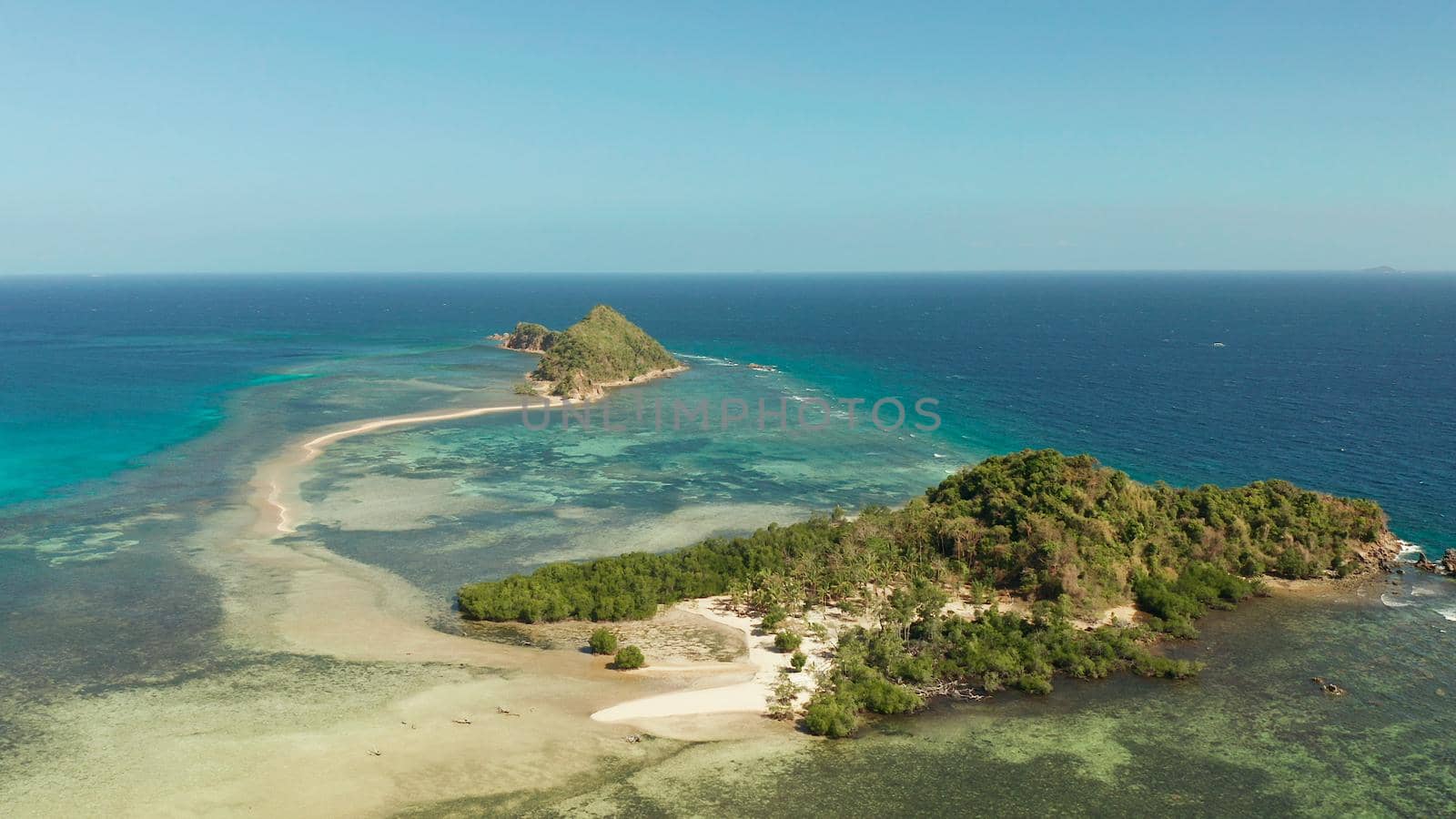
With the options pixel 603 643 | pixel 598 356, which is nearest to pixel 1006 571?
pixel 603 643

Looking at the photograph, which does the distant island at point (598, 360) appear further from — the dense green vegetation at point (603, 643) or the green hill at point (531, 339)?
the dense green vegetation at point (603, 643)

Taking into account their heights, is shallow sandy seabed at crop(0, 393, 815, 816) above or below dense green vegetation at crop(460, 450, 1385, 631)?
below

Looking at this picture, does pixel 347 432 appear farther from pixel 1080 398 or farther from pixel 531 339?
pixel 1080 398

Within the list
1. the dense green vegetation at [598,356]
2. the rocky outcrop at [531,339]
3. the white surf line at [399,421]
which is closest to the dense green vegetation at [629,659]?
Answer: the white surf line at [399,421]

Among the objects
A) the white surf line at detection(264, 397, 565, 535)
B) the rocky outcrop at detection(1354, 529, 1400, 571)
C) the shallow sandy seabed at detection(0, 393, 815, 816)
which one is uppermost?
the white surf line at detection(264, 397, 565, 535)

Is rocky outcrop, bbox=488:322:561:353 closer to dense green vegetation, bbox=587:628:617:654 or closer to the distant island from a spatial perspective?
the distant island

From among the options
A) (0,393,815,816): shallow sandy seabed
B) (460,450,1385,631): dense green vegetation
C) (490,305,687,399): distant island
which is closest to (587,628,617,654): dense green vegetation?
(0,393,815,816): shallow sandy seabed
